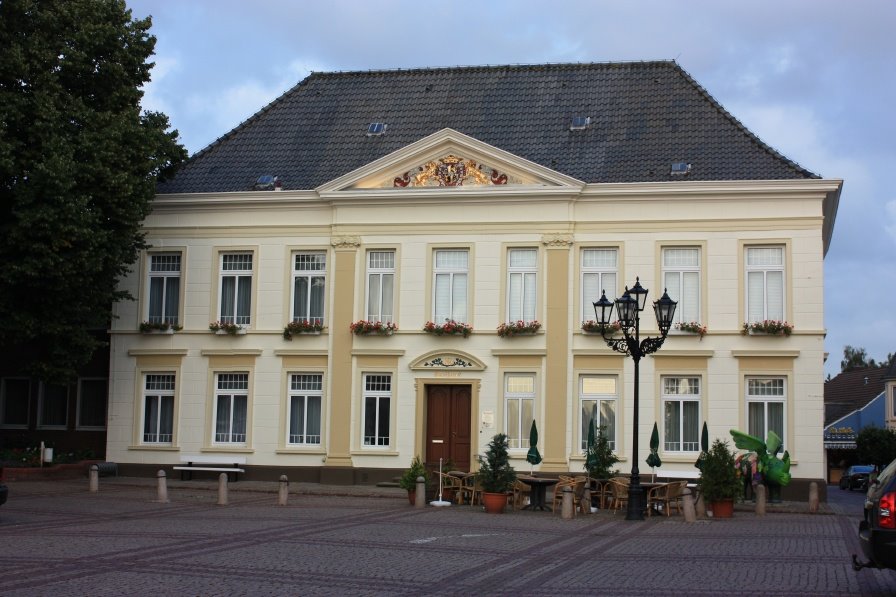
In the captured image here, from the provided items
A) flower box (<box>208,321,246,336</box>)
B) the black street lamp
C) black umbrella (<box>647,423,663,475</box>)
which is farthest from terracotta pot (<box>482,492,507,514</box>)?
flower box (<box>208,321,246,336</box>)

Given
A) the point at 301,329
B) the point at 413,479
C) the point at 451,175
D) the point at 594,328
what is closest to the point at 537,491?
the point at 413,479

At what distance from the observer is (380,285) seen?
31.6 meters

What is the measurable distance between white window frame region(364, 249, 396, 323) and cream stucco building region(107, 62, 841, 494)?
0.06m

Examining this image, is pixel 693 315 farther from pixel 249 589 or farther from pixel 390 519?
pixel 249 589

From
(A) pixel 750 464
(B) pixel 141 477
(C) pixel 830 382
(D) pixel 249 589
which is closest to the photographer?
(D) pixel 249 589

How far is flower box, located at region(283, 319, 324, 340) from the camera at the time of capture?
103ft

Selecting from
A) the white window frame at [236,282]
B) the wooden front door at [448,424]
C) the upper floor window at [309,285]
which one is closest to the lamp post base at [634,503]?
the wooden front door at [448,424]

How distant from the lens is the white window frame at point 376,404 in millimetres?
31141

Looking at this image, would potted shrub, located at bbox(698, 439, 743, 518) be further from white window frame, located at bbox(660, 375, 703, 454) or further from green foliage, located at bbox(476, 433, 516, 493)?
white window frame, located at bbox(660, 375, 703, 454)

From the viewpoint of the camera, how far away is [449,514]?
22.9m

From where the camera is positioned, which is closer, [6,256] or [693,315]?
[6,256]

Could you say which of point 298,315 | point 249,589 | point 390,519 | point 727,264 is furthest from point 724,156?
point 249,589

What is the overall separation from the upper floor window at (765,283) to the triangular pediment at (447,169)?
18.0 feet

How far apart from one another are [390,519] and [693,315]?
39.5 feet
